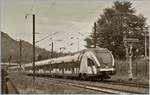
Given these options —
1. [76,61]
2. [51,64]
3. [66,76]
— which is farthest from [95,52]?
[51,64]

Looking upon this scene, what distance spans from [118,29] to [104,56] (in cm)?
3347


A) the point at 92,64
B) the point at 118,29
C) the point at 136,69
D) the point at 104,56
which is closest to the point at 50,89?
Answer: the point at 92,64

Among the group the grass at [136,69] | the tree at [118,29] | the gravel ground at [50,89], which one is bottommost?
the gravel ground at [50,89]

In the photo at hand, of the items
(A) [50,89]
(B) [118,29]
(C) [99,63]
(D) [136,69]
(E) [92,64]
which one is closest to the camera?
(A) [50,89]

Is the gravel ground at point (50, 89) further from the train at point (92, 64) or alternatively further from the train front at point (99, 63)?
the train at point (92, 64)

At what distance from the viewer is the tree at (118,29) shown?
6523cm

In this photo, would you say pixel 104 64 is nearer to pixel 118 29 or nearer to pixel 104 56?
pixel 104 56

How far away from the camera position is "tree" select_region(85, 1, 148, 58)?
6523 centimetres

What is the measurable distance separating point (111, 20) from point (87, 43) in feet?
20.8

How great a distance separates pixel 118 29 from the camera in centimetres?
6619

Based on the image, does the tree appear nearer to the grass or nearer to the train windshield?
the grass

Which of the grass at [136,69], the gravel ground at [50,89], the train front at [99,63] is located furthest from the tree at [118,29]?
the gravel ground at [50,89]

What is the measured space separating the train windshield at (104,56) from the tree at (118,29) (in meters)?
29.7

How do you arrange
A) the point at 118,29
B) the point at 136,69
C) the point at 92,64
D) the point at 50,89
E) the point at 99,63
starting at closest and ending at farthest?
the point at 50,89
the point at 99,63
the point at 92,64
the point at 136,69
the point at 118,29
